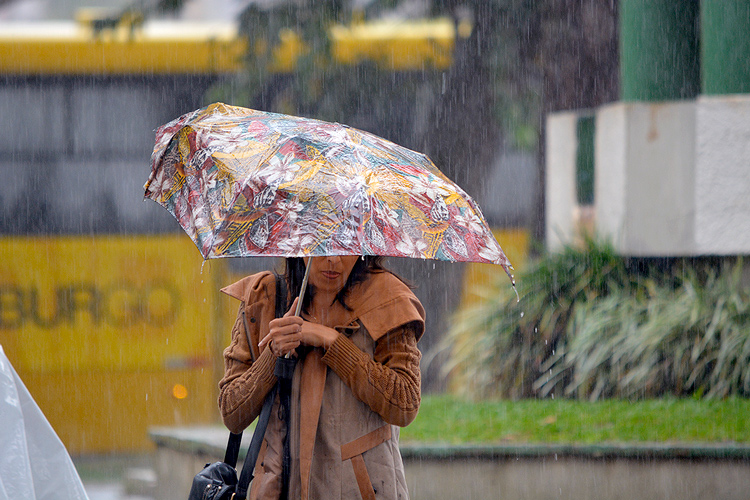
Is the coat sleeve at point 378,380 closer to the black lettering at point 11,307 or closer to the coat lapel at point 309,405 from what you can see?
the coat lapel at point 309,405

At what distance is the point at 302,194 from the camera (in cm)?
287

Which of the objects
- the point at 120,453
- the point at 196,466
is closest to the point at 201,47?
the point at 120,453

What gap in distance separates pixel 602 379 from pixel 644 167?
6.71ft

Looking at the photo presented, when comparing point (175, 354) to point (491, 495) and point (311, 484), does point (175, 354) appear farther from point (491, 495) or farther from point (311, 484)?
point (311, 484)

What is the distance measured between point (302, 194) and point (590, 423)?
4119mm

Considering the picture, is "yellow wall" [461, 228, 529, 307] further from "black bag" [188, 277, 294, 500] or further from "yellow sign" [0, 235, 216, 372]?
"black bag" [188, 277, 294, 500]

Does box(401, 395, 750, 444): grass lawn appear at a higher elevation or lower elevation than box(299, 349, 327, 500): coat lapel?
lower

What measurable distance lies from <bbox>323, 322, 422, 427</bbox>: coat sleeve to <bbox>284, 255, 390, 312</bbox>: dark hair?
20 centimetres

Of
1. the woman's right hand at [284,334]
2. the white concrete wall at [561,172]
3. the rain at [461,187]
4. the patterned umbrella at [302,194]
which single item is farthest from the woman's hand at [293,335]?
Result: the white concrete wall at [561,172]

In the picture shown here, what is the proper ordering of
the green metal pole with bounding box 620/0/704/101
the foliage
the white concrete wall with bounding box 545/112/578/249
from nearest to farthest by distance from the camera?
the foliage < the green metal pole with bounding box 620/0/704/101 < the white concrete wall with bounding box 545/112/578/249

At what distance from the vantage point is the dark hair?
3.27 meters

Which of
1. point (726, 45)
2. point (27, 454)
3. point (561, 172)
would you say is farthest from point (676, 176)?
point (27, 454)

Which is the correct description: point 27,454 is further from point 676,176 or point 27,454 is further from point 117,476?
point 676,176

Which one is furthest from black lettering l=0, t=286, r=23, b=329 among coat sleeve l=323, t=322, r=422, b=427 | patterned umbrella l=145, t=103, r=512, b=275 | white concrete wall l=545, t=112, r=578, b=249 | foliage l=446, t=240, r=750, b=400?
coat sleeve l=323, t=322, r=422, b=427
